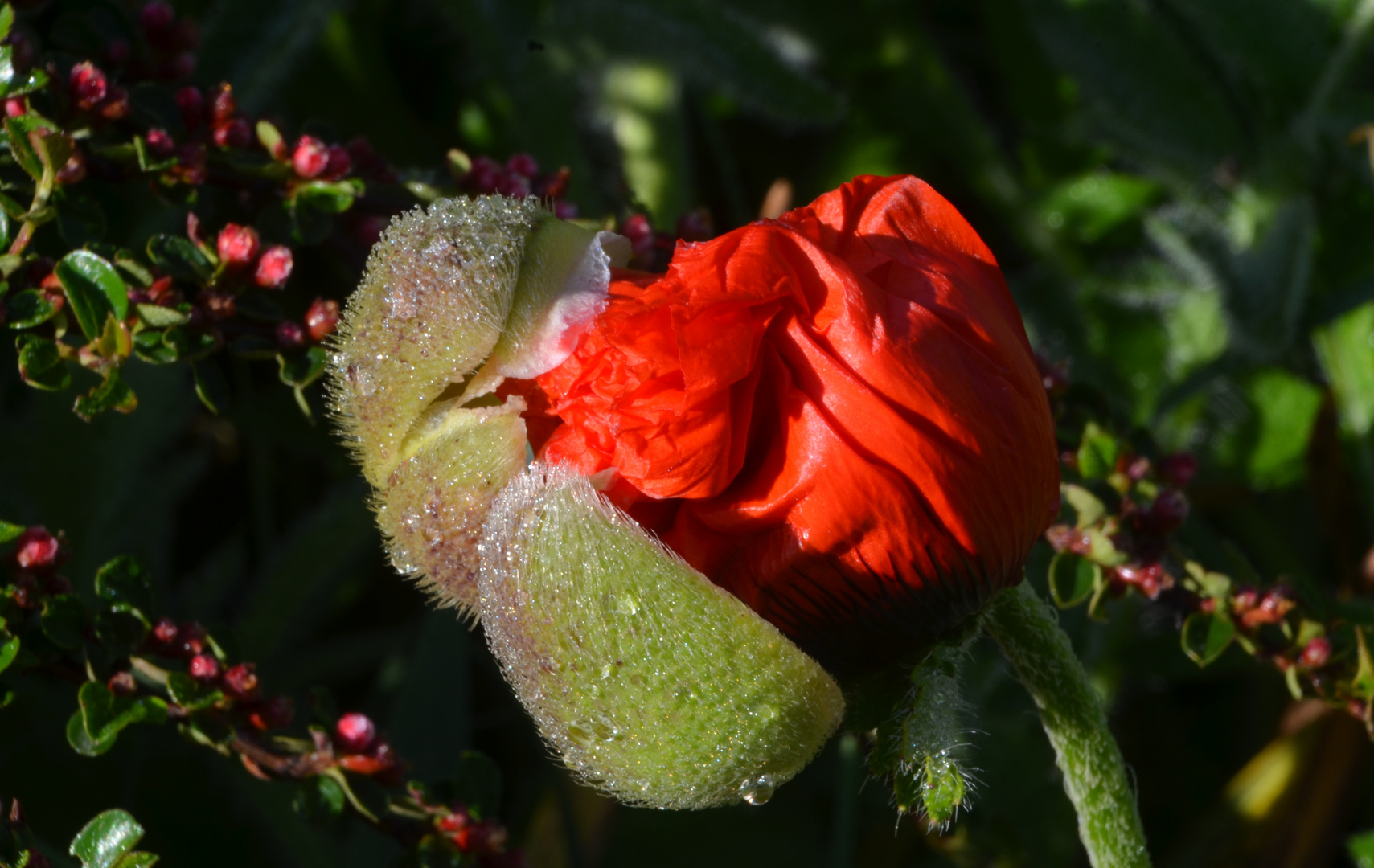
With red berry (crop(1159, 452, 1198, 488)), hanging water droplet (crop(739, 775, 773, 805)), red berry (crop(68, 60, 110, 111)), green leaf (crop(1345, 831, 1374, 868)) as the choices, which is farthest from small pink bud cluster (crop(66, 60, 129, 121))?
green leaf (crop(1345, 831, 1374, 868))

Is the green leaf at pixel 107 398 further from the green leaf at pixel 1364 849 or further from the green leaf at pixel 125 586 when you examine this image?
the green leaf at pixel 1364 849

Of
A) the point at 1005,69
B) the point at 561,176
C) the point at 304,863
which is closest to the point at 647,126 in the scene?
the point at 1005,69

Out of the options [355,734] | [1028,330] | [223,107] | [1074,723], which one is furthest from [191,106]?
[1028,330]

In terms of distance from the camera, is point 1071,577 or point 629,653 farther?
point 1071,577

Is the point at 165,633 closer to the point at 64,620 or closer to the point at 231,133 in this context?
the point at 64,620

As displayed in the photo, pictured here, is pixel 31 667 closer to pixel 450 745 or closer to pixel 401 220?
pixel 401 220

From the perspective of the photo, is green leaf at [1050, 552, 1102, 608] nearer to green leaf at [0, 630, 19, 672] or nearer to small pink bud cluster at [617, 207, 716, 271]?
small pink bud cluster at [617, 207, 716, 271]
